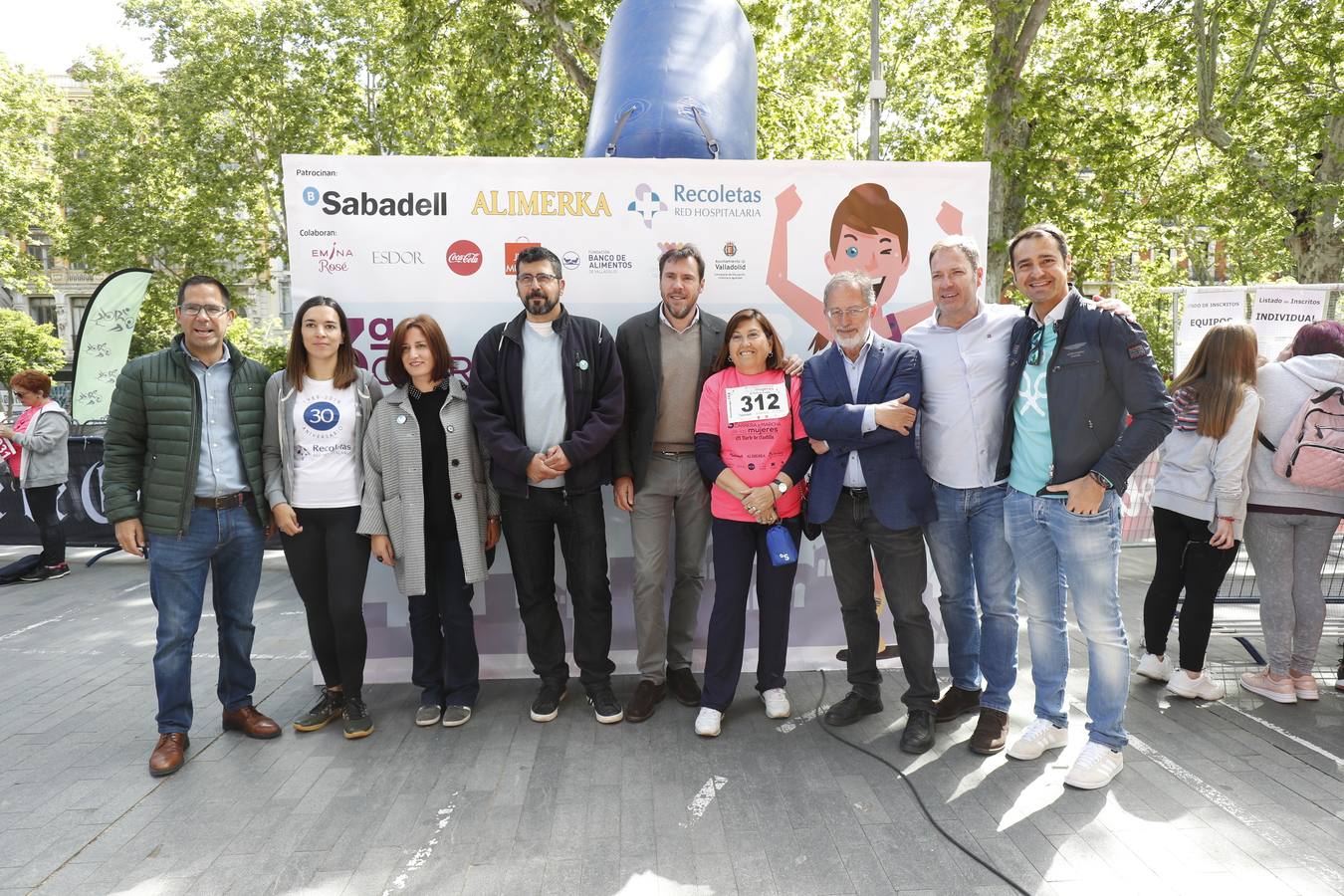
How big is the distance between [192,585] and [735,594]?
2529 millimetres

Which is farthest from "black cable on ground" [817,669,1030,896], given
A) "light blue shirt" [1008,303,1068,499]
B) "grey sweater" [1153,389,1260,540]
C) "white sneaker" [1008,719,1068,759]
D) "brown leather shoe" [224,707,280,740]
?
"brown leather shoe" [224,707,280,740]

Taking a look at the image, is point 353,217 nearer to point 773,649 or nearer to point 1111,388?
point 773,649

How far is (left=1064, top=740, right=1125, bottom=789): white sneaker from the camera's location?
3338 mm

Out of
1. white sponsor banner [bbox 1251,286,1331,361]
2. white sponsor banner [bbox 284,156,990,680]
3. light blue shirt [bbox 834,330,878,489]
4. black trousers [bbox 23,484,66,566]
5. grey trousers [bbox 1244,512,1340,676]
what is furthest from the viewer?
black trousers [bbox 23,484,66,566]

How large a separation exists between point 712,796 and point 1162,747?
7.02 ft

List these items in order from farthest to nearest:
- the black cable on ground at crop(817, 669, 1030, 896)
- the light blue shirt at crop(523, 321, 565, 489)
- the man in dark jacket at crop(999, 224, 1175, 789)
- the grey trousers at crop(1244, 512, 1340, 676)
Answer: the grey trousers at crop(1244, 512, 1340, 676) → the light blue shirt at crop(523, 321, 565, 489) → the man in dark jacket at crop(999, 224, 1175, 789) → the black cable on ground at crop(817, 669, 1030, 896)

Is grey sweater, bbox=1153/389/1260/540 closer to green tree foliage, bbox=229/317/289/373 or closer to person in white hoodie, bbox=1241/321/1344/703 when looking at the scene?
person in white hoodie, bbox=1241/321/1344/703

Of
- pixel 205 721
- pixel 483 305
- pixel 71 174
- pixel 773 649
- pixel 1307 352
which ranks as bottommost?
pixel 205 721

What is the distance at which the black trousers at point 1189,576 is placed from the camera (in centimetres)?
427

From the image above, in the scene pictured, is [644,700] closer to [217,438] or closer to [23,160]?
[217,438]

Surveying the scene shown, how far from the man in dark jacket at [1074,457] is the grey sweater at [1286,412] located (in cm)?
150

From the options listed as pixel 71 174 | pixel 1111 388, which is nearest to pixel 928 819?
pixel 1111 388

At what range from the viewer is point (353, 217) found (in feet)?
14.0

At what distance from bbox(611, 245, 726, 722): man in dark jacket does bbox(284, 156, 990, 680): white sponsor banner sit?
0.39m
